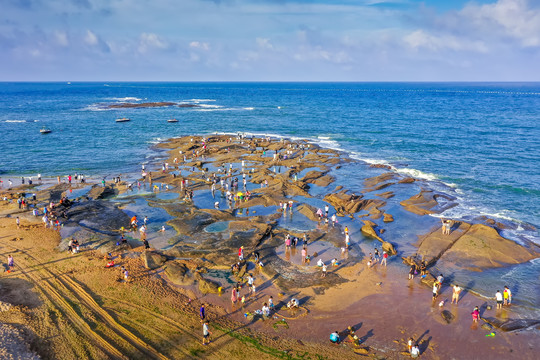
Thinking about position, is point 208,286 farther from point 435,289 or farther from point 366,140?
point 366,140

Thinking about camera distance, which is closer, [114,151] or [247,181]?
[247,181]

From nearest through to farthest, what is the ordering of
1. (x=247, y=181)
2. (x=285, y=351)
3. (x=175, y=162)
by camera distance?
(x=285, y=351), (x=247, y=181), (x=175, y=162)

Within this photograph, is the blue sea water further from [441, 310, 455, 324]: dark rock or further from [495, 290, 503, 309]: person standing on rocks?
[441, 310, 455, 324]: dark rock

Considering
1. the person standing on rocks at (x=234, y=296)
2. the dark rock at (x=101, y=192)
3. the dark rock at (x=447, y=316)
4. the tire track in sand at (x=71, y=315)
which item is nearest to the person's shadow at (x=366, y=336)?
the dark rock at (x=447, y=316)

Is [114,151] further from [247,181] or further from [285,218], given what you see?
[285,218]

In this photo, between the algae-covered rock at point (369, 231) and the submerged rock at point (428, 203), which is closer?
the algae-covered rock at point (369, 231)

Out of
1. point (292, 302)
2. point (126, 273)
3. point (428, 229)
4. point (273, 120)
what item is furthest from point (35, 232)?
point (273, 120)

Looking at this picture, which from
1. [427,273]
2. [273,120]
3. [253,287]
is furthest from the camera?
[273,120]

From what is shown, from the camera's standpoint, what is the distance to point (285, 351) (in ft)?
78.3

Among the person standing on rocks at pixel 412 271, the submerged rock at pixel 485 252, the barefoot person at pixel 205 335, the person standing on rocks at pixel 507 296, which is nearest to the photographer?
the barefoot person at pixel 205 335

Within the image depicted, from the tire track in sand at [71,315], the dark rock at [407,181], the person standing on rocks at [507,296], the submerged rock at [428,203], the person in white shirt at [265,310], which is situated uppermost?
the dark rock at [407,181]

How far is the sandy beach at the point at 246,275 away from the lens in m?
24.6

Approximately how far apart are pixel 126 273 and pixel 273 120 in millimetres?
106806

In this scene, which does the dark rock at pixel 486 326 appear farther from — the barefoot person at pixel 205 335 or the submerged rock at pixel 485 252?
the barefoot person at pixel 205 335
